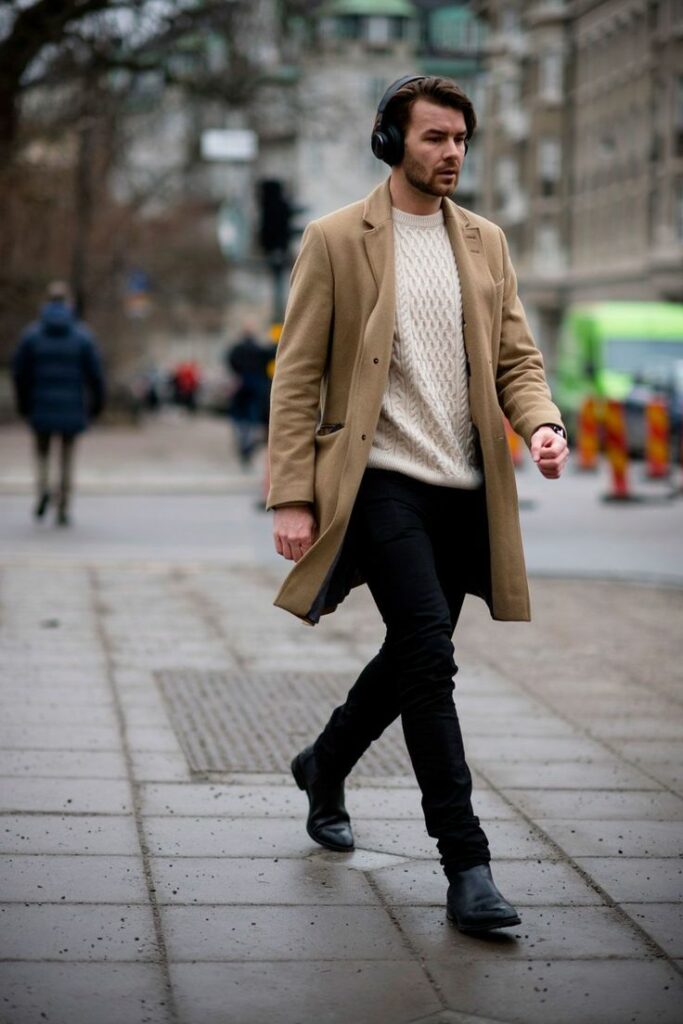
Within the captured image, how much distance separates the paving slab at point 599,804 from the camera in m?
5.63

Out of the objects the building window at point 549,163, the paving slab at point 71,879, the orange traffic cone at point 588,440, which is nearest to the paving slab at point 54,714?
the paving slab at point 71,879

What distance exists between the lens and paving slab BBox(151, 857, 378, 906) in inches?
184

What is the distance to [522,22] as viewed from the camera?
243ft

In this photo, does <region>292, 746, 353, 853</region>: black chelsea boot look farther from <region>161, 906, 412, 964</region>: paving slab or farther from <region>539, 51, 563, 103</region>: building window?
<region>539, 51, 563, 103</region>: building window

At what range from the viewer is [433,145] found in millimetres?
4648

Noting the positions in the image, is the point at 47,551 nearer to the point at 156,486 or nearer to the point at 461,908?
the point at 156,486

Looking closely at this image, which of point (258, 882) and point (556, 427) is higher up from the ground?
point (556, 427)

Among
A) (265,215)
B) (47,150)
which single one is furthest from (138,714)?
(47,150)

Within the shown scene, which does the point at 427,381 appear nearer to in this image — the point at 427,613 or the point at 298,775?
the point at 427,613

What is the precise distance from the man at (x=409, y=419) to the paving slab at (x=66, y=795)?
3.91 ft

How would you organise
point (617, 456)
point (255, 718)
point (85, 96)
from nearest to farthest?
point (255, 718)
point (617, 456)
point (85, 96)

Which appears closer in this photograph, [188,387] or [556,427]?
[556,427]

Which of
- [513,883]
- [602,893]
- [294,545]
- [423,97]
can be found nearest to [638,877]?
[602,893]

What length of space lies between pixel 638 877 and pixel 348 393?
4.66 feet
